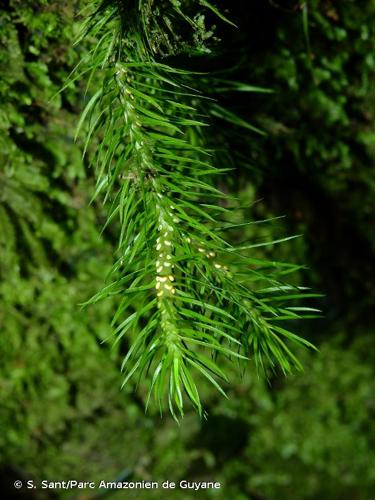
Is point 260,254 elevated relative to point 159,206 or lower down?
lower down

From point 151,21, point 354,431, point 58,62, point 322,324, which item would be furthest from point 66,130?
point 354,431

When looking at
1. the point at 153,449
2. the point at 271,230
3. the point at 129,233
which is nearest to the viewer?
the point at 129,233

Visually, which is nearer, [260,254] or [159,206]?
[159,206]

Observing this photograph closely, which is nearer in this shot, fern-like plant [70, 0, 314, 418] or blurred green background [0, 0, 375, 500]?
fern-like plant [70, 0, 314, 418]

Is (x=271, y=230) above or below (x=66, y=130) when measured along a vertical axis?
below

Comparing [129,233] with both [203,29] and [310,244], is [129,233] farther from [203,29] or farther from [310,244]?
[310,244]

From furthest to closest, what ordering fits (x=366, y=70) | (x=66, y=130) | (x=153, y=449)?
(x=153, y=449) → (x=366, y=70) → (x=66, y=130)

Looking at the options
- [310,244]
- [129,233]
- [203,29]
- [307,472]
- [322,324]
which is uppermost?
[203,29]

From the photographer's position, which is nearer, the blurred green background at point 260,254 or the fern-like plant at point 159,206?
the fern-like plant at point 159,206
